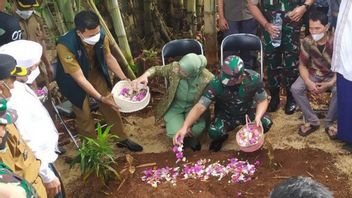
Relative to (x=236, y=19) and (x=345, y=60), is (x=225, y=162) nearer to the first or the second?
(x=345, y=60)

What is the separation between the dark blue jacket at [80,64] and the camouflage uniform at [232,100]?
1094mm

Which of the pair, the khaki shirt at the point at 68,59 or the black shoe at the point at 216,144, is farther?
the black shoe at the point at 216,144

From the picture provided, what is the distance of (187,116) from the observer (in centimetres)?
476

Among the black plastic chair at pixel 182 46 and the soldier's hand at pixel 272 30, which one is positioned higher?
the soldier's hand at pixel 272 30

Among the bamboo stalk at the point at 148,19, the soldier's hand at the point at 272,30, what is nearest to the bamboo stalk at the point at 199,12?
the bamboo stalk at the point at 148,19

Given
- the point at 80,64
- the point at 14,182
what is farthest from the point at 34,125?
the point at 80,64

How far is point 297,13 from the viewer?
512 cm

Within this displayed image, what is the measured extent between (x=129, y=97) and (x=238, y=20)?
6.13 ft

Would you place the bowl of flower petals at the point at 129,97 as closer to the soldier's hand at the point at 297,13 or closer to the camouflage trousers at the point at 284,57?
the camouflage trousers at the point at 284,57

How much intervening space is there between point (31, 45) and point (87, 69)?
1.35m

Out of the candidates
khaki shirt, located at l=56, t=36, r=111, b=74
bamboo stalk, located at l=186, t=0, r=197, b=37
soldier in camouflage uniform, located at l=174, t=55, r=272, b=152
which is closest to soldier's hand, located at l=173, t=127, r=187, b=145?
soldier in camouflage uniform, located at l=174, t=55, r=272, b=152

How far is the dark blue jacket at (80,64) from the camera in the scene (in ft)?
14.8

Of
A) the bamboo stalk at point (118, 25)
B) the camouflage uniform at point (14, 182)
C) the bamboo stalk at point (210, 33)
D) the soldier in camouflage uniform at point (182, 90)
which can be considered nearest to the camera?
the camouflage uniform at point (14, 182)

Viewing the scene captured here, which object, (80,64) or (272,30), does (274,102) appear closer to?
(272,30)
